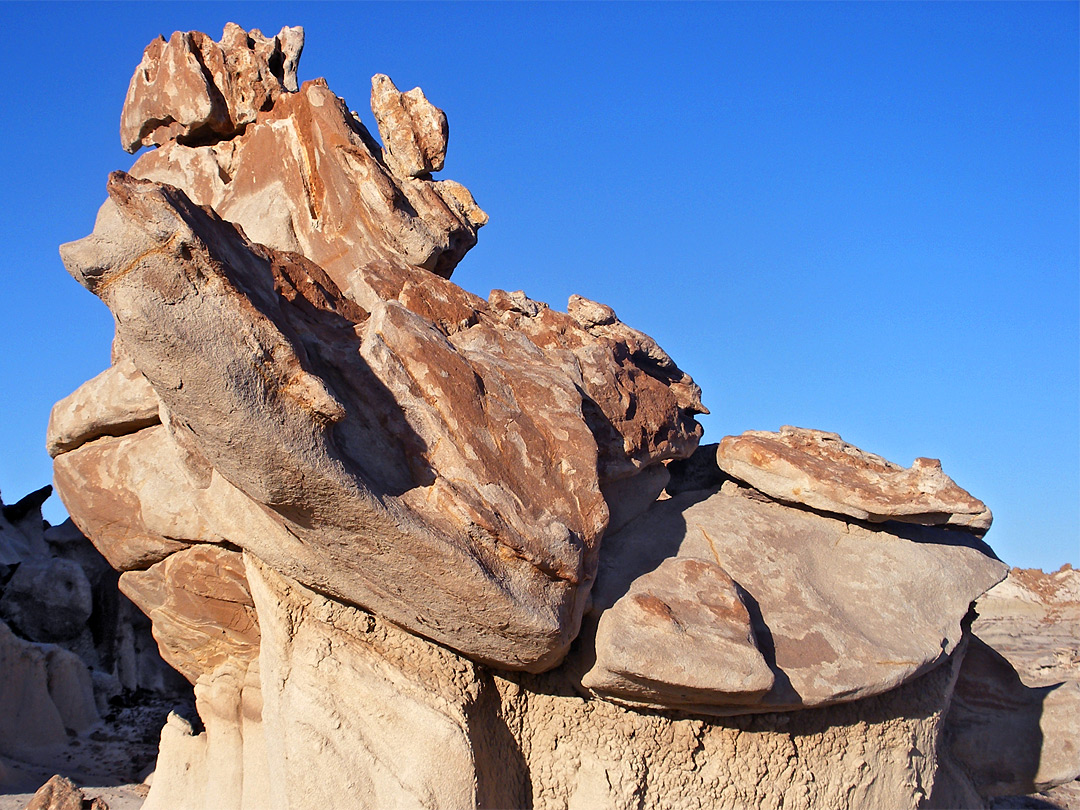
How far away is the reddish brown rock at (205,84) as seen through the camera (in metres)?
5.11

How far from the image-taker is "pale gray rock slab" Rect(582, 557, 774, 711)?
3.10 meters

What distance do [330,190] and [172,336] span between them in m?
2.51

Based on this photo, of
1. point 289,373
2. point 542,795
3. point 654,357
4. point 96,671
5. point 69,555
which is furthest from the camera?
point 69,555

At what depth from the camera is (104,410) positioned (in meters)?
3.80

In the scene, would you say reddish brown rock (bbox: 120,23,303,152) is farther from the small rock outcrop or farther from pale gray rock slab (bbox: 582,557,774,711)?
the small rock outcrop

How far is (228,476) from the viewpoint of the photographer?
2.61m

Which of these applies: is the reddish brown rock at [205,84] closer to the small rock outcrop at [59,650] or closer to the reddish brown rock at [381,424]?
the reddish brown rock at [381,424]

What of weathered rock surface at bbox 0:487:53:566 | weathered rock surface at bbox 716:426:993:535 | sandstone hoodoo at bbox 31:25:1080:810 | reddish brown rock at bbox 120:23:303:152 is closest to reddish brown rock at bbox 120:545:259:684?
sandstone hoodoo at bbox 31:25:1080:810

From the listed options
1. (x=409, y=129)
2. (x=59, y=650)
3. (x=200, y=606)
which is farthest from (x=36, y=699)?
(x=409, y=129)

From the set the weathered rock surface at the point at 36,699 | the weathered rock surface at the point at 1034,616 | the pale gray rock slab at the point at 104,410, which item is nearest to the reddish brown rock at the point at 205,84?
the pale gray rock slab at the point at 104,410

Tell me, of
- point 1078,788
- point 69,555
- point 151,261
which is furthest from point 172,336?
point 69,555

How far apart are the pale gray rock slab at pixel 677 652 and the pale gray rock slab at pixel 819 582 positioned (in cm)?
5

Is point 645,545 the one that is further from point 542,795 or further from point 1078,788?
point 1078,788

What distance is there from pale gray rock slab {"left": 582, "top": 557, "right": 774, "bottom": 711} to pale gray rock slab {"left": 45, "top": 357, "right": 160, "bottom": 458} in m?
1.94
